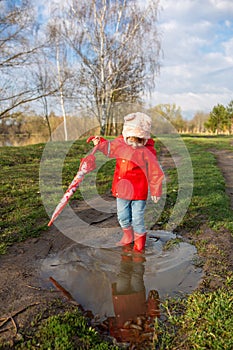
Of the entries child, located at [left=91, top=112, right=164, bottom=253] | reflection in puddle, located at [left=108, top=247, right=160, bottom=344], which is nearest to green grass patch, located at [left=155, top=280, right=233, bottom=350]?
reflection in puddle, located at [left=108, top=247, right=160, bottom=344]

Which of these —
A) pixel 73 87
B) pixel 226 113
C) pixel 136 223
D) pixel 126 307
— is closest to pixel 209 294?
pixel 126 307

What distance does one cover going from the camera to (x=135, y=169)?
3.57 metres

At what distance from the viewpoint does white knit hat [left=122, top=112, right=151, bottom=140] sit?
3375mm

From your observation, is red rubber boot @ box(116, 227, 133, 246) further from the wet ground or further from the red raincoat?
the red raincoat

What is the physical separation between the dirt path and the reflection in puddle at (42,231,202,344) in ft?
0.44

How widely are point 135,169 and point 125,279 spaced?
1220 millimetres

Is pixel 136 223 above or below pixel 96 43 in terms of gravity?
below

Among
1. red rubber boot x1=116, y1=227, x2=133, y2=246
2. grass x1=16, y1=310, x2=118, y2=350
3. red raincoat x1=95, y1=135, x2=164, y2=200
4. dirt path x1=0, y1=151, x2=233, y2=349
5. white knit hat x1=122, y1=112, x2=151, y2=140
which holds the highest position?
white knit hat x1=122, y1=112, x2=151, y2=140

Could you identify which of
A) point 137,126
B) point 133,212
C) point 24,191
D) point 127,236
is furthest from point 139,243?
point 24,191

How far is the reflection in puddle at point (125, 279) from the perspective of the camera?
2496 millimetres

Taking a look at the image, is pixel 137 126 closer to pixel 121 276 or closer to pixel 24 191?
pixel 121 276

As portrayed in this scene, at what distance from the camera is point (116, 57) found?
19312 millimetres

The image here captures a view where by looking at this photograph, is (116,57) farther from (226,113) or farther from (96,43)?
(226,113)

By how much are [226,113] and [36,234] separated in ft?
123
